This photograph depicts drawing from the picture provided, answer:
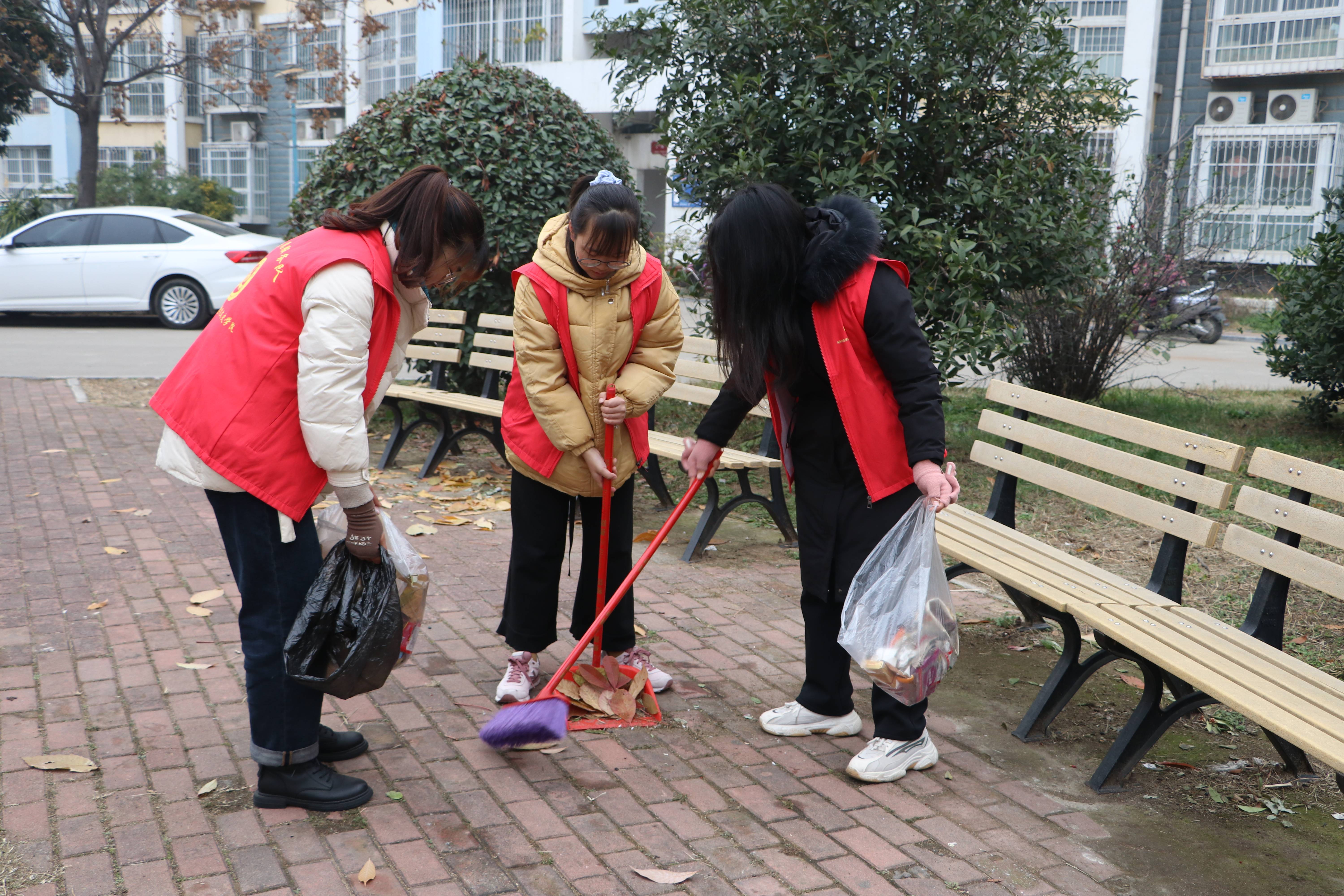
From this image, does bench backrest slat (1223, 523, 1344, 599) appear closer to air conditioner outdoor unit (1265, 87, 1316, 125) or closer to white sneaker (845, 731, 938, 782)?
white sneaker (845, 731, 938, 782)

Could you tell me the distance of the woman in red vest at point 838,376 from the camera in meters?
3.00

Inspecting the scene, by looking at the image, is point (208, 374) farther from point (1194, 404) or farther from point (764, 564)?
point (1194, 404)

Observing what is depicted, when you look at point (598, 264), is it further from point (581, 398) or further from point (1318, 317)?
point (1318, 317)

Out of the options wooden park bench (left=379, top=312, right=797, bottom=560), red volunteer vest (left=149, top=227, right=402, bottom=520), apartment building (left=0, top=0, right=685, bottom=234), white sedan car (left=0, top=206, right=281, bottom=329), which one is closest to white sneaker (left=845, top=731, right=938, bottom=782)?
red volunteer vest (left=149, top=227, right=402, bottom=520)

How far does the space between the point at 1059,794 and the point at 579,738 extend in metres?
1.41

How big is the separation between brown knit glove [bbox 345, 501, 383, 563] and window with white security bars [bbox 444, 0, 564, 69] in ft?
81.3

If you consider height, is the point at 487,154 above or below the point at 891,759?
above

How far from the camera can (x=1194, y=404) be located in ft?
32.4

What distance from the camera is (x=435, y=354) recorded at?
7.18m

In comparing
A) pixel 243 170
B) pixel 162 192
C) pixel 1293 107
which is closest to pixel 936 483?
pixel 1293 107

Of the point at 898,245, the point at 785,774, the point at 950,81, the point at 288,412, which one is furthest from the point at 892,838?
the point at 950,81

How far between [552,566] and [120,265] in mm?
12816

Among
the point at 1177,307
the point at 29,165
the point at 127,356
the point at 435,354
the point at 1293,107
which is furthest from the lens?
the point at 29,165

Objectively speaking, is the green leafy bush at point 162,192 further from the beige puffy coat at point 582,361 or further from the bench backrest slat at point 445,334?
the beige puffy coat at point 582,361
